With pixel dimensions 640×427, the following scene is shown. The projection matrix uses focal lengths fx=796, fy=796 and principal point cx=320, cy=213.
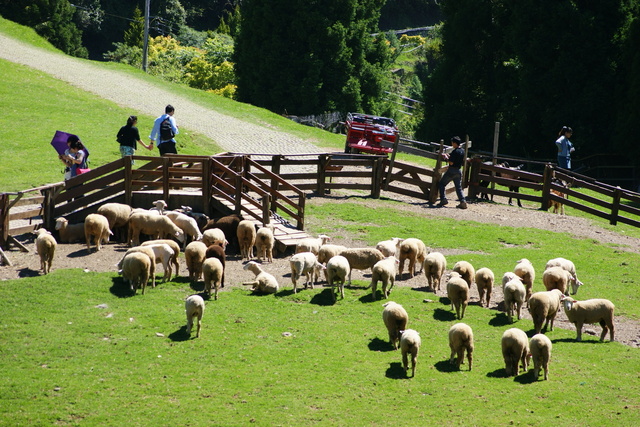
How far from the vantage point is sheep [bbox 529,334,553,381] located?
12117mm

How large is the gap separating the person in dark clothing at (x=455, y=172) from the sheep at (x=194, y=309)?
13.2 metres

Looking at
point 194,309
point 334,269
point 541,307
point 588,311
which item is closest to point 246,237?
point 334,269

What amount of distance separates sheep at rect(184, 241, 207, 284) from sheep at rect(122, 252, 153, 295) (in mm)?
980

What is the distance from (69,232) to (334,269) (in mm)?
7360

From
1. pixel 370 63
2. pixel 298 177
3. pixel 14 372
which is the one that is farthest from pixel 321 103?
pixel 14 372

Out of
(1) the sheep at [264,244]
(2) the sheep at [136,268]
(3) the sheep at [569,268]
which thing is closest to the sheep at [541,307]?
(3) the sheep at [569,268]

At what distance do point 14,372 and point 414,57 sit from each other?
220ft

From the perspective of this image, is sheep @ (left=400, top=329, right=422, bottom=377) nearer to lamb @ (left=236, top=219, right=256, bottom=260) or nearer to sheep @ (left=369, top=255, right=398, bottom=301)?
sheep @ (left=369, top=255, right=398, bottom=301)

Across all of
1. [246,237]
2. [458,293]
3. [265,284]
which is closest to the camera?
[458,293]

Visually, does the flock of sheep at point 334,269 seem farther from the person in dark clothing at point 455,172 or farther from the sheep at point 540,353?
the person in dark clothing at point 455,172

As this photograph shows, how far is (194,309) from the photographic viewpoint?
13.2 metres

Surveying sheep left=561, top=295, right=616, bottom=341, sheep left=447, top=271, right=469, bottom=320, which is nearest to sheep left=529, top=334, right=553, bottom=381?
sheep left=561, top=295, right=616, bottom=341

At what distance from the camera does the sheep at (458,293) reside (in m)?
14.7

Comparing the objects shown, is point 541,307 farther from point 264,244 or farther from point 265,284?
point 264,244
